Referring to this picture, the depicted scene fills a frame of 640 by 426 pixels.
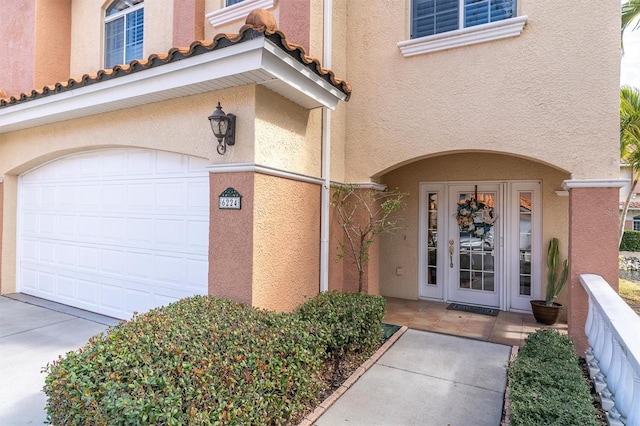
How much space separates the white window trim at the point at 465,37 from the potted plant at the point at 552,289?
4.40 metres

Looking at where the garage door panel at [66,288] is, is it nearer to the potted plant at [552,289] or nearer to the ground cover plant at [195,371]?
the ground cover plant at [195,371]

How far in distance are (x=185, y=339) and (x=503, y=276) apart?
7.30 meters

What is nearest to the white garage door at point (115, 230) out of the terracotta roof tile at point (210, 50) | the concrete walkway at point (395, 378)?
the concrete walkway at point (395, 378)

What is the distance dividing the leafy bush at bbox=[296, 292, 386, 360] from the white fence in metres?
2.83

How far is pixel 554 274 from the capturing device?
7320 mm

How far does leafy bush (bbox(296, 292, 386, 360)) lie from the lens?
4.88 metres

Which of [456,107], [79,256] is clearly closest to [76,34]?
[79,256]

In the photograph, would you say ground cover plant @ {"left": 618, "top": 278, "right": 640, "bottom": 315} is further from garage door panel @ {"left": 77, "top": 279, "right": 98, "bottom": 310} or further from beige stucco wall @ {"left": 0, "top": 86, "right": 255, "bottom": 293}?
garage door panel @ {"left": 77, "top": 279, "right": 98, "bottom": 310}

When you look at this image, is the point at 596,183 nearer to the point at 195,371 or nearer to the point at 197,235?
the point at 195,371

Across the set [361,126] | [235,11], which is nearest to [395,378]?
[361,126]

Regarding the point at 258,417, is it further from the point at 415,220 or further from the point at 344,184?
the point at 415,220

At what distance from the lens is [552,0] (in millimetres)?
5676

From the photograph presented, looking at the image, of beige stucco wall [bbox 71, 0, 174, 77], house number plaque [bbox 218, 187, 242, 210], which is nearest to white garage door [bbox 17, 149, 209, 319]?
house number plaque [bbox 218, 187, 242, 210]

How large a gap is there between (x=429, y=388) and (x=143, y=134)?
6005 mm
